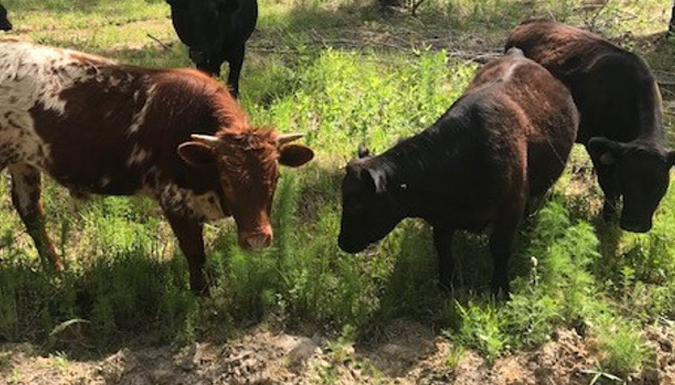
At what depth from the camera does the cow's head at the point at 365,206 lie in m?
5.09

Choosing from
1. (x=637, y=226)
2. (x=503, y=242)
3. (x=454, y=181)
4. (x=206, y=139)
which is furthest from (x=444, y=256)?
(x=206, y=139)

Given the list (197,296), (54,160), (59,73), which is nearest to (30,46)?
(59,73)

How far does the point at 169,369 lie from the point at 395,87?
4738 mm

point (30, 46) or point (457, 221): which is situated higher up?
point (30, 46)

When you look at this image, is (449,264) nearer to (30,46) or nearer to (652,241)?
(652,241)

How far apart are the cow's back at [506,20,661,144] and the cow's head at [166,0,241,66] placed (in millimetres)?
3391

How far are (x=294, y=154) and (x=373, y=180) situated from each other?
0.55 meters

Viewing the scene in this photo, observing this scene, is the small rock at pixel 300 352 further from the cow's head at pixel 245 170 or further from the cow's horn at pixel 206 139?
the cow's horn at pixel 206 139

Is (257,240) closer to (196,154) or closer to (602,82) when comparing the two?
(196,154)

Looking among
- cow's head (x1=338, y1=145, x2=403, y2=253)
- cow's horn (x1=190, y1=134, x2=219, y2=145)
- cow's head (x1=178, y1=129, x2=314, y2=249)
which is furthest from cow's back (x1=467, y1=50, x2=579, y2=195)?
cow's horn (x1=190, y1=134, x2=219, y2=145)

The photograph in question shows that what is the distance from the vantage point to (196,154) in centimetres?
486

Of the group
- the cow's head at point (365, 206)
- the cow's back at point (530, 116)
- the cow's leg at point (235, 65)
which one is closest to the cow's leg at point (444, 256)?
the cow's head at point (365, 206)

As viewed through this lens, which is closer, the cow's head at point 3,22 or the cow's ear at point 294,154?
the cow's ear at point 294,154

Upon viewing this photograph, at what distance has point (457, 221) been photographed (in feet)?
17.6
